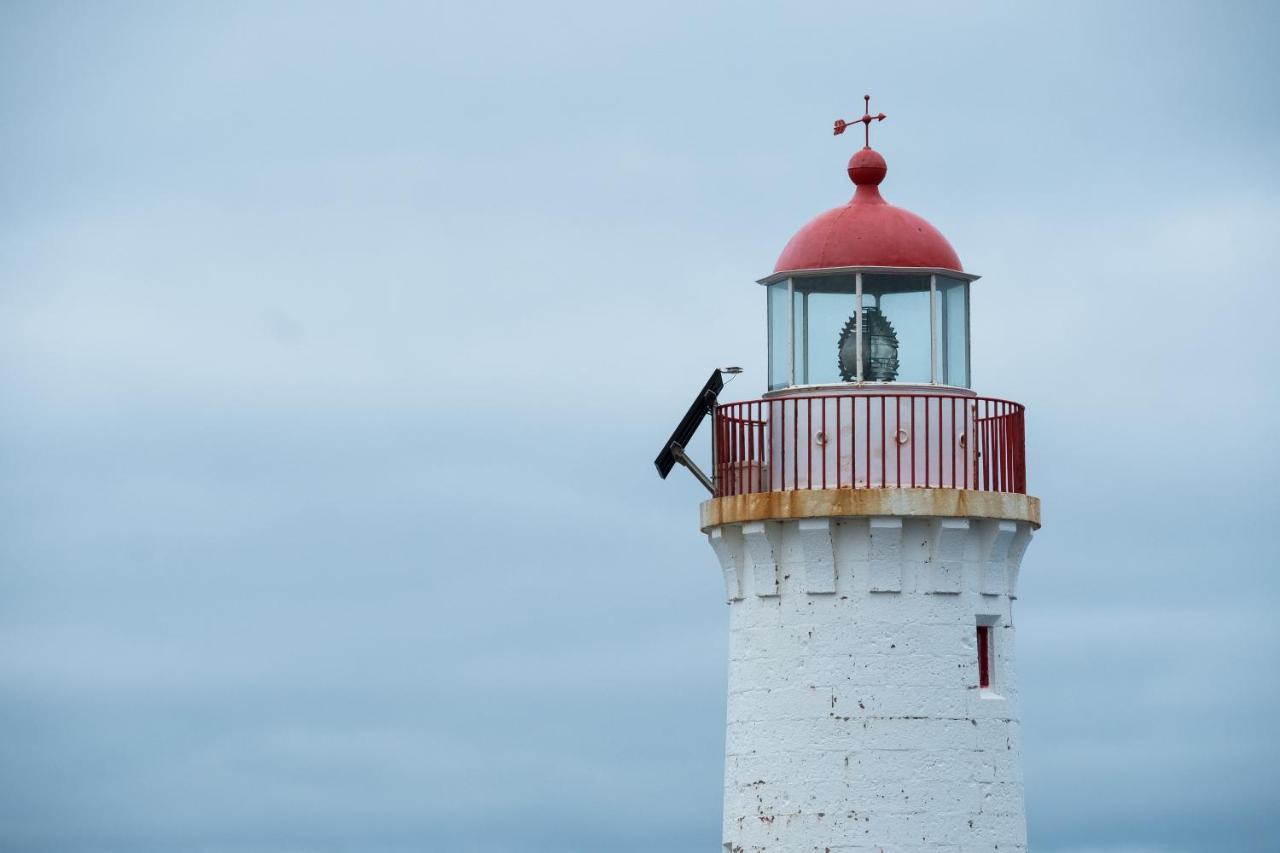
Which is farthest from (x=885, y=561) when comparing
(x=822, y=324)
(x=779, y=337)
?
(x=779, y=337)

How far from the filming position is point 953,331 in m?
32.9

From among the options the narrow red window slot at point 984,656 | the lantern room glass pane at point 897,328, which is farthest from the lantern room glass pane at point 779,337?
the narrow red window slot at point 984,656

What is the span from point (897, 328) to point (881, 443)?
1265 millimetres

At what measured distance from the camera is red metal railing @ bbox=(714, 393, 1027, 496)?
32.0 meters

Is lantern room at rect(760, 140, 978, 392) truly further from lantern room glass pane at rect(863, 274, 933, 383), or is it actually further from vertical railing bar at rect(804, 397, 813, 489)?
vertical railing bar at rect(804, 397, 813, 489)

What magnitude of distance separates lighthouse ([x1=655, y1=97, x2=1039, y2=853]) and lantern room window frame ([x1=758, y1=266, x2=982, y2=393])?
0.02 meters

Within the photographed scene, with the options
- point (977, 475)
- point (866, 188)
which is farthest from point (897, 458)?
point (866, 188)

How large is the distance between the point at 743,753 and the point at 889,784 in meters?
1.59

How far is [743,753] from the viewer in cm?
3247

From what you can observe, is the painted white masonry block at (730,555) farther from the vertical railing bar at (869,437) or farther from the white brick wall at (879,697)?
the vertical railing bar at (869,437)

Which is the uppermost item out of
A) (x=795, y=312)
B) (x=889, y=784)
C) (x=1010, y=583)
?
(x=795, y=312)

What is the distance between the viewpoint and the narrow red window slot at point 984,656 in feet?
106

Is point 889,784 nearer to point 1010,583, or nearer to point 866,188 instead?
point 1010,583

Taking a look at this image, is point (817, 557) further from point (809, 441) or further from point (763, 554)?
point (809, 441)
